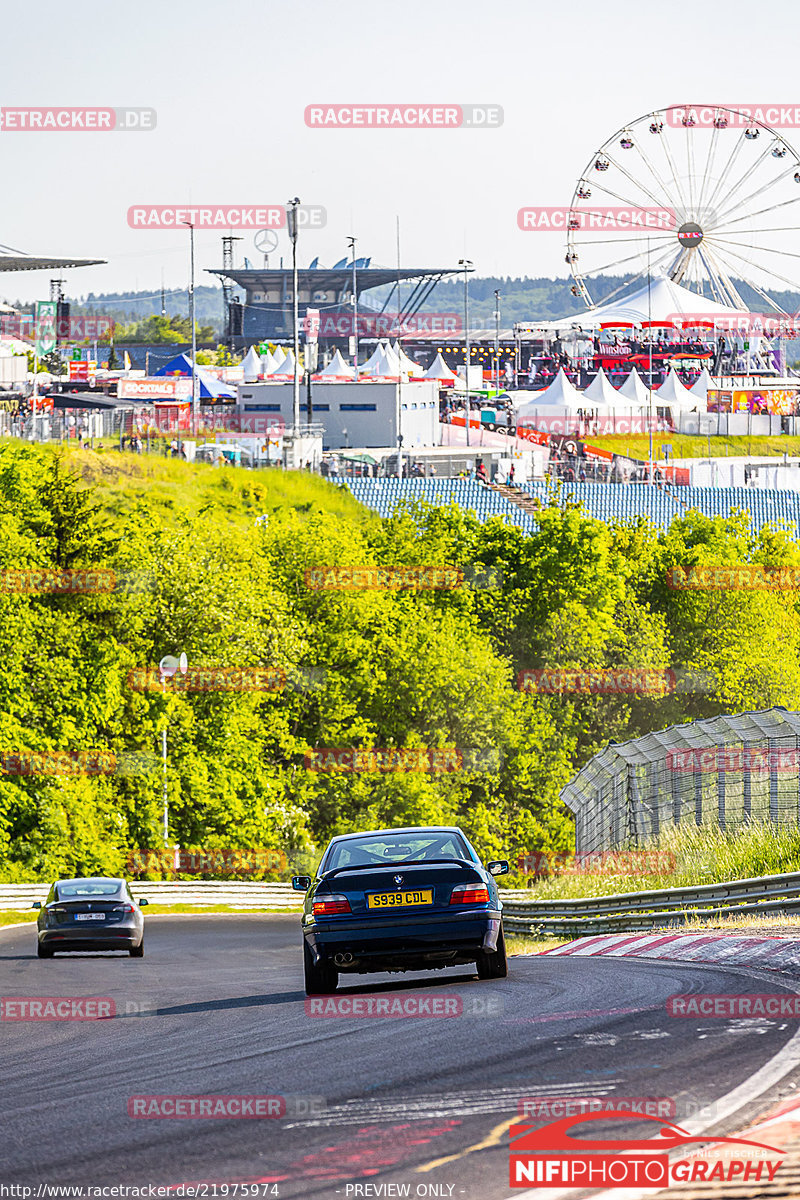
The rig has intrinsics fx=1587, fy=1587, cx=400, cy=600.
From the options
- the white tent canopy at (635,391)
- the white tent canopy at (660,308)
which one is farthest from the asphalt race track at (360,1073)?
the white tent canopy at (660,308)

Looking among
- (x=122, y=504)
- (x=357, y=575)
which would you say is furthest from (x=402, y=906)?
(x=122, y=504)

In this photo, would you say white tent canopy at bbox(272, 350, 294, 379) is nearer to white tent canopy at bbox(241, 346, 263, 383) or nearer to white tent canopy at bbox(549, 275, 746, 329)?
white tent canopy at bbox(241, 346, 263, 383)

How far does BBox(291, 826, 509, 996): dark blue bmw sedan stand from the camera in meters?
11.7

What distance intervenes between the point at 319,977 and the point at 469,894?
1358 mm

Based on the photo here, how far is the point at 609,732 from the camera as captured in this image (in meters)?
57.3

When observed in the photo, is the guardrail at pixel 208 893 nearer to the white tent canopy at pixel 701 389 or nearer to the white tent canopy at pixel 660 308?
the white tent canopy at pixel 701 389

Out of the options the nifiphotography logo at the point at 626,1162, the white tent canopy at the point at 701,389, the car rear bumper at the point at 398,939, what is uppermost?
the white tent canopy at the point at 701,389

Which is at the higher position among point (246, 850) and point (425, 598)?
point (425, 598)

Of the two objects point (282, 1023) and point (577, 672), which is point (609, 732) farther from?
point (282, 1023)

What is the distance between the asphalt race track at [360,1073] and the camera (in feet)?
20.4

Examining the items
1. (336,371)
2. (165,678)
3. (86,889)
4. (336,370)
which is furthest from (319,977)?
(336,370)

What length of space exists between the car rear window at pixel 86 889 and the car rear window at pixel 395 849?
325 inches

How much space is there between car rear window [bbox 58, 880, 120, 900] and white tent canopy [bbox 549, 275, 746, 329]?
148 metres

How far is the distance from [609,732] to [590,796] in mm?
24872
